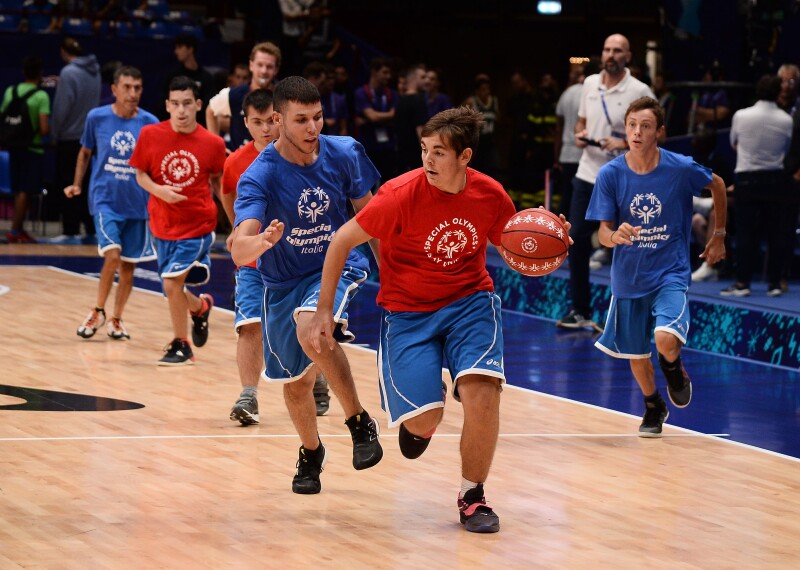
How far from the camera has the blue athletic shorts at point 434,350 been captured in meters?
5.31

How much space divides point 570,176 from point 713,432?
474 cm

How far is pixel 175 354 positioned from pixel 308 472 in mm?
3479

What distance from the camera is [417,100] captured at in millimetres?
14188

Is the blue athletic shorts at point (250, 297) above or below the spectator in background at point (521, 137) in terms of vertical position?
Answer: below

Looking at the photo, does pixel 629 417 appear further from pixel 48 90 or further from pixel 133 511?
pixel 48 90

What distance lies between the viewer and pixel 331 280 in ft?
17.2

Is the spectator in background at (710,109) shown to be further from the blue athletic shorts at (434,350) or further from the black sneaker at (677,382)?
the blue athletic shorts at (434,350)

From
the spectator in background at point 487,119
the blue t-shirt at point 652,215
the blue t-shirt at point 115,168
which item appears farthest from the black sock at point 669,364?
the spectator in background at point 487,119

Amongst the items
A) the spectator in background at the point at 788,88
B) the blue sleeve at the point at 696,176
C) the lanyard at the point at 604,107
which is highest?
the spectator in background at the point at 788,88

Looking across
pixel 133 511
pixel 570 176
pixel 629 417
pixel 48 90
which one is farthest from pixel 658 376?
pixel 48 90

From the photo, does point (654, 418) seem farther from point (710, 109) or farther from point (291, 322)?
point (710, 109)

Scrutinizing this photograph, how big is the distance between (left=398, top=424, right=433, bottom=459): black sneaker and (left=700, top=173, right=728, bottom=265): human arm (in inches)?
96.9

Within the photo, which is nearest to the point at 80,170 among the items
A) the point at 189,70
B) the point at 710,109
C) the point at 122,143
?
the point at 122,143

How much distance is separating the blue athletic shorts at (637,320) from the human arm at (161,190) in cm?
292
